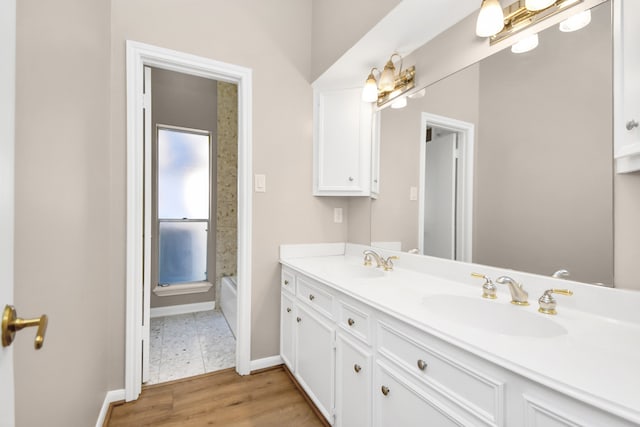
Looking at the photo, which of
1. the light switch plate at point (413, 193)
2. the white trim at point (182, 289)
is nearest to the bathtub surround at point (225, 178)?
the white trim at point (182, 289)

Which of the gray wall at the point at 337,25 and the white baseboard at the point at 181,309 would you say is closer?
the gray wall at the point at 337,25

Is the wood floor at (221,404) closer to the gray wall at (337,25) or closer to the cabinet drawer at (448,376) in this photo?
the cabinet drawer at (448,376)

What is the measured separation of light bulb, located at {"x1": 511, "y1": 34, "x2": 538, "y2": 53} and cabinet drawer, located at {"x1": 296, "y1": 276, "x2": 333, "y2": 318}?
1377mm

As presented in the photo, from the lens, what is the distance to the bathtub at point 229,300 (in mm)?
2693

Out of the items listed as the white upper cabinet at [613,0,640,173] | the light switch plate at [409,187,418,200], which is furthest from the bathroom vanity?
the white upper cabinet at [613,0,640,173]

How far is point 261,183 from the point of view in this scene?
208 cm

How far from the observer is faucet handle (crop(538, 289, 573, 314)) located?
Result: 3.16 ft

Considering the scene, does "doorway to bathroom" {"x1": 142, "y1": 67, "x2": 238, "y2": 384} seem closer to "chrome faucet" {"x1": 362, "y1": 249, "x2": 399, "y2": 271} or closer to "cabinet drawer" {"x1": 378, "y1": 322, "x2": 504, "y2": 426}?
"chrome faucet" {"x1": 362, "y1": 249, "x2": 399, "y2": 271}

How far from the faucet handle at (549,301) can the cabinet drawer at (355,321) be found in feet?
1.96

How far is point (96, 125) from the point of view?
56.7 inches

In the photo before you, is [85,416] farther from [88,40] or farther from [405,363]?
[88,40]

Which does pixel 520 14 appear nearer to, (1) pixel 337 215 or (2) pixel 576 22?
(2) pixel 576 22

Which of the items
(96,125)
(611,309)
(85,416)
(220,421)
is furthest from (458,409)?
(96,125)

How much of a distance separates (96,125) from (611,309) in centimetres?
224
